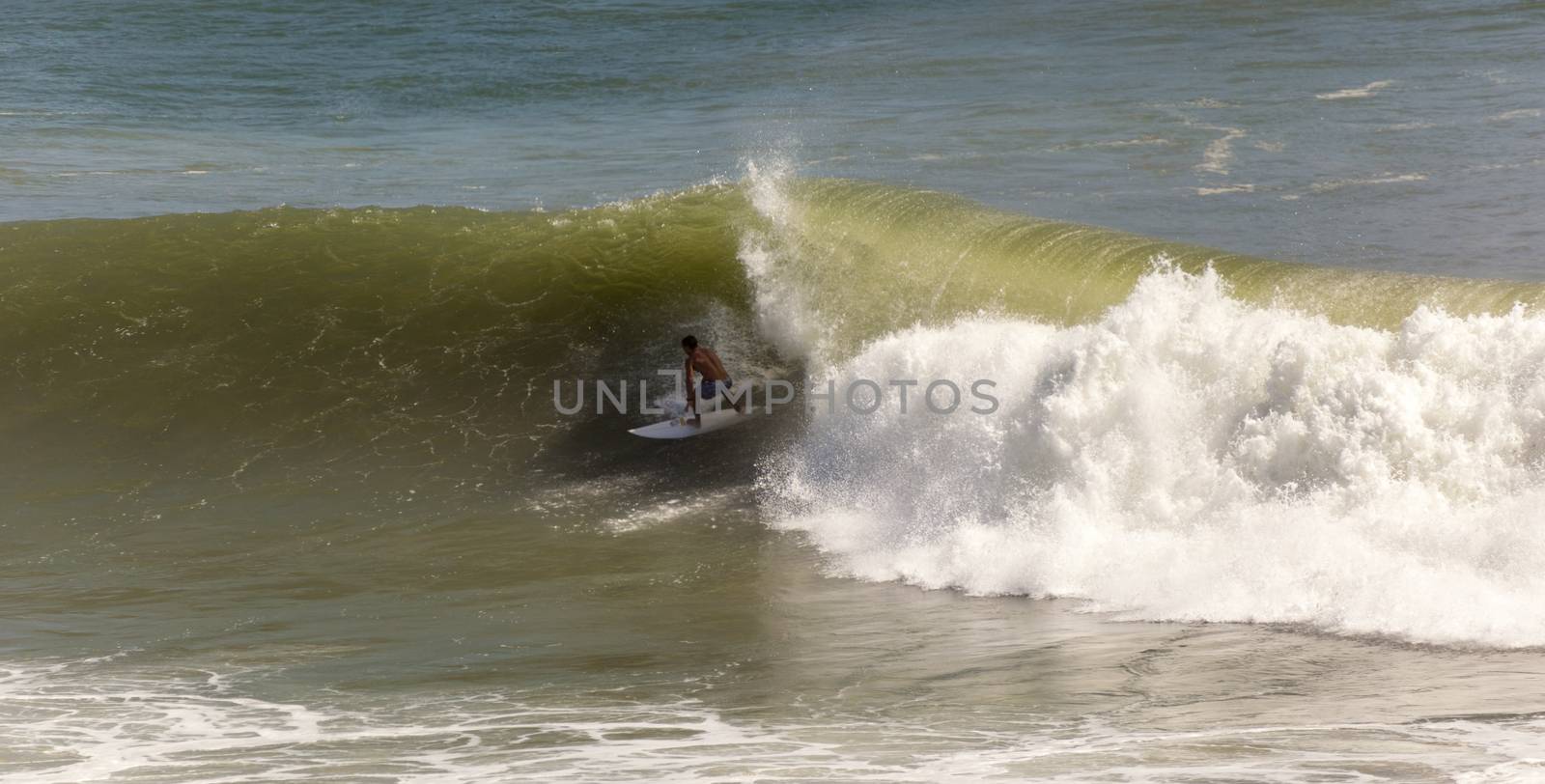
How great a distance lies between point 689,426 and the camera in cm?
1270

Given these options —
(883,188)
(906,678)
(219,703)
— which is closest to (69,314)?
(883,188)

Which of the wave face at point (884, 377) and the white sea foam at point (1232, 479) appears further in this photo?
the wave face at point (884, 377)

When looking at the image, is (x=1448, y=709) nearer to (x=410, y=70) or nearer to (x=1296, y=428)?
(x=1296, y=428)

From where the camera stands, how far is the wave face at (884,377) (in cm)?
872

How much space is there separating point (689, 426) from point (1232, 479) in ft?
15.5

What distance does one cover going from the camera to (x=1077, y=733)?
242 inches

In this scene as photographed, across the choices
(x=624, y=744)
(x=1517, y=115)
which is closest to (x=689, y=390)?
(x=624, y=744)

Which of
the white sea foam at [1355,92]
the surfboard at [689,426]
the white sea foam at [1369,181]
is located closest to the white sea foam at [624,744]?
the surfboard at [689,426]

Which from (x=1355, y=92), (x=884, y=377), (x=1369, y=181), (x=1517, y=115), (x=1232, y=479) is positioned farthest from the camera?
(x=1355, y=92)

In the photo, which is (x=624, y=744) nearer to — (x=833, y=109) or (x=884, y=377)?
(x=884, y=377)

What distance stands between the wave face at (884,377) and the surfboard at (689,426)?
0.29 meters

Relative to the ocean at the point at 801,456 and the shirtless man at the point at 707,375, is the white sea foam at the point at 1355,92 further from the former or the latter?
the shirtless man at the point at 707,375

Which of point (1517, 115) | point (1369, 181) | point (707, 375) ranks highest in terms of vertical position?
point (1517, 115)

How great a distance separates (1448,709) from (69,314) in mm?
13097
